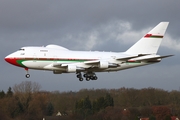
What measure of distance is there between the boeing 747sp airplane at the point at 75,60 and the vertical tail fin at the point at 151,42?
1630 mm

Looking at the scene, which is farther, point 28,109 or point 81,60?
point 28,109

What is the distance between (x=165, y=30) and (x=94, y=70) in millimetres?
15833

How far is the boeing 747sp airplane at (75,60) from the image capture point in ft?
267

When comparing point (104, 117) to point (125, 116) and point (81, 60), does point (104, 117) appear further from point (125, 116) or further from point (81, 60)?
point (81, 60)

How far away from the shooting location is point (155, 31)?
304ft

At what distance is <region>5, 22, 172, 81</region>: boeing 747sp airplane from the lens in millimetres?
81250

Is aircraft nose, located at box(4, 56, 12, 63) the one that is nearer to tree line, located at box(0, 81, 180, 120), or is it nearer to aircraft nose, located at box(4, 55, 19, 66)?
aircraft nose, located at box(4, 55, 19, 66)

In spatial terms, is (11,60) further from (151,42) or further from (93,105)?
Answer: (93,105)

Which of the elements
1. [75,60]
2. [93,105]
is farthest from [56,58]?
[93,105]

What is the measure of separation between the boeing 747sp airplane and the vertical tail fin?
163cm

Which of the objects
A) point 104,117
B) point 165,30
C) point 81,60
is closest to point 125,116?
point 104,117

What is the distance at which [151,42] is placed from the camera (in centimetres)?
9219

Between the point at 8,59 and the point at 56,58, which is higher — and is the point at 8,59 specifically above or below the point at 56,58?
above

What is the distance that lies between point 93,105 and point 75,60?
67.4m
